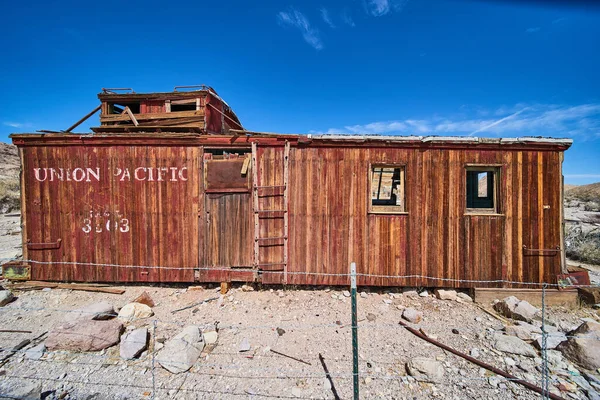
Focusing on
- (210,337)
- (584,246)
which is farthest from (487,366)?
(584,246)

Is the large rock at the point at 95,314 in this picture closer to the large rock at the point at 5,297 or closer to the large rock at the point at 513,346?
the large rock at the point at 5,297

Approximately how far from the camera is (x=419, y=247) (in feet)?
24.8

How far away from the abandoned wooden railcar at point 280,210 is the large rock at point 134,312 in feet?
4.40

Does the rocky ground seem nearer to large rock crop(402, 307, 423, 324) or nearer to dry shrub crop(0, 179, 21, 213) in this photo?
large rock crop(402, 307, 423, 324)

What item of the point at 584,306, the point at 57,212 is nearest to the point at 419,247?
the point at 584,306

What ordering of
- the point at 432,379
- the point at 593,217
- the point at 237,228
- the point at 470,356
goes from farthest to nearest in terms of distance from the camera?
the point at 593,217, the point at 237,228, the point at 470,356, the point at 432,379

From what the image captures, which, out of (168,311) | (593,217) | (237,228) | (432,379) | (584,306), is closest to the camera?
(432,379)

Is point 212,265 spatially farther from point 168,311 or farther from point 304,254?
point 304,254

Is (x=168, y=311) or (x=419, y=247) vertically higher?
(x=419, y=247)

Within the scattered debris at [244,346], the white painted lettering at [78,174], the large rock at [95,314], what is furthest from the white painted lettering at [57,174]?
the scattered debris at [244,346]

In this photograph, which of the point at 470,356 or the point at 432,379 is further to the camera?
the point at 470,356

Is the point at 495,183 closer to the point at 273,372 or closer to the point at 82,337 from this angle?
the point at 273,372

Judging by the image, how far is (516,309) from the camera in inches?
255

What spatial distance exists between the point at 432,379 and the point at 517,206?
589cm
